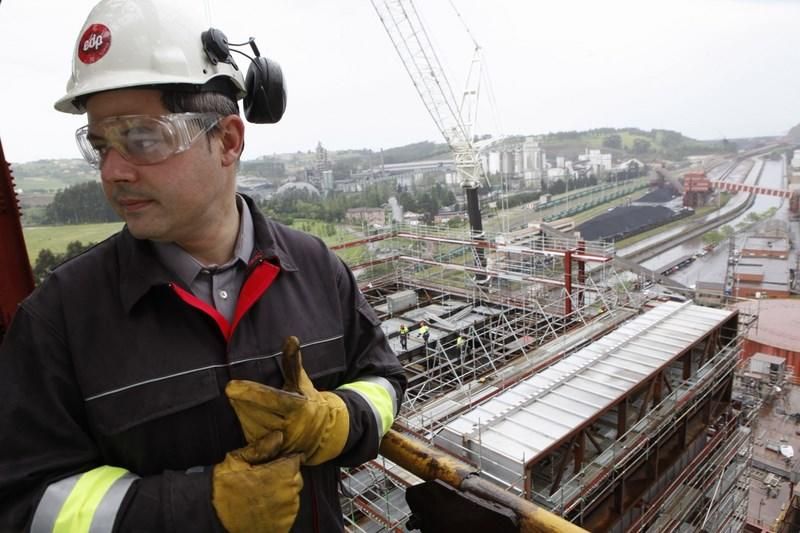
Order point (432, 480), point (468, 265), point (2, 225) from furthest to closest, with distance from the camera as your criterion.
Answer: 1. point (468, 265)
2. point (2, 225)
3. point (432, 480)

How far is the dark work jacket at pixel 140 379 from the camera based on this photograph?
1367 millimetres

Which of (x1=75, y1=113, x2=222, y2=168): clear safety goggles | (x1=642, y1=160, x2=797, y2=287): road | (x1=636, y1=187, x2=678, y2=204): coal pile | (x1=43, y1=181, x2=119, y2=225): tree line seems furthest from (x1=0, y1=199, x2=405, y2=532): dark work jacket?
(x1=636, y1=187, x2=678, y2=204): coal pile

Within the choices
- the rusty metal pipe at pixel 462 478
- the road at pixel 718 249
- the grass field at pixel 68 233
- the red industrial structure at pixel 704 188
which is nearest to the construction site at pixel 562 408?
the rusty metal pipe at pixel 462 478

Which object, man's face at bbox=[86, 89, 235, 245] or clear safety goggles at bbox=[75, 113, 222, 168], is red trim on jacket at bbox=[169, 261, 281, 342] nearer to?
man's face at bbox=[86, 89, 235, 245]

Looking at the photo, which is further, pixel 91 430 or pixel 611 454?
pixel 611 454

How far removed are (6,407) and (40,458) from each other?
0.56 ft

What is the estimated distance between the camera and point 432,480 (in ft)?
6.81

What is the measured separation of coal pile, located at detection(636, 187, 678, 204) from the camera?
1432 inches

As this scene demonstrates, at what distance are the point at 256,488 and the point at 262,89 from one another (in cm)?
159

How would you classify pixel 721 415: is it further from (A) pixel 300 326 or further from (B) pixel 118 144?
(B) pixel 118 144

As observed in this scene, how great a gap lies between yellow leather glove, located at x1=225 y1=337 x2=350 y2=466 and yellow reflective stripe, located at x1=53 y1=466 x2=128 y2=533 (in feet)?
1.40

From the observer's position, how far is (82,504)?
134cm

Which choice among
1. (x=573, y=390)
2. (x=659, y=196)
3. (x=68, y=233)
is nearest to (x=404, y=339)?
(x=573, y=390)

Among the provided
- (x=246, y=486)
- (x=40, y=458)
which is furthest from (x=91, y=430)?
(x=246, y=486)
